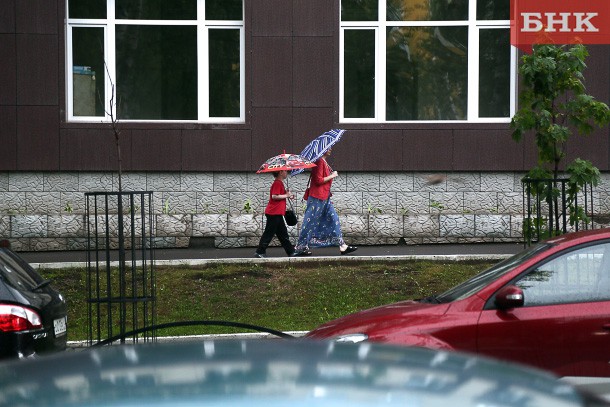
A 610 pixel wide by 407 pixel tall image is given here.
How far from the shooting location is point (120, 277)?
995cm

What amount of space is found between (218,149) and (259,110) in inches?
41.1

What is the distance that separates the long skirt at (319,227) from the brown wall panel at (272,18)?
4214 mm

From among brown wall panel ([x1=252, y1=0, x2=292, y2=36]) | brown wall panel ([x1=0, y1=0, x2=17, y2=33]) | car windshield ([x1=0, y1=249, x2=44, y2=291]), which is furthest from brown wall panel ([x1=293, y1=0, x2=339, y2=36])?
car windshield ([x1=0, y1=249, x2=44, y2=291])

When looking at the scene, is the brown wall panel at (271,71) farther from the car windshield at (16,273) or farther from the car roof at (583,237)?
the car roof at (583,237)

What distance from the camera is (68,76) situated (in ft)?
64.1

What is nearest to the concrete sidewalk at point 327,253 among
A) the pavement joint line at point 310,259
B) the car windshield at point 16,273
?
the pavement joint line at point 310,259

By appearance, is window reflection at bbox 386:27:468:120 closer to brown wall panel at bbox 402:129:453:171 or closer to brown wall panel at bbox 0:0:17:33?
brown wall panel at bbox 402:129:453:171

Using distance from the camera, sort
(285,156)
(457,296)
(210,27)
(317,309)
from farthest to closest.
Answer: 1. (210,27)
2. (285,156)
3. (317,309)
4. (457,296)

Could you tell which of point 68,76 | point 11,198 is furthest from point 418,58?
point 11,198

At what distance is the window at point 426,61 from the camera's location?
1981 centimetres

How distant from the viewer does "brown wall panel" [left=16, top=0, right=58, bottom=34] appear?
62.2 ft

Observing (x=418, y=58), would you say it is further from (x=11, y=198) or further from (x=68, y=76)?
(x=11, y=198)

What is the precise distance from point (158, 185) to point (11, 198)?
8.67ft

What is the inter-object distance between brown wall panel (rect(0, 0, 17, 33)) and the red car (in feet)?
44.0
